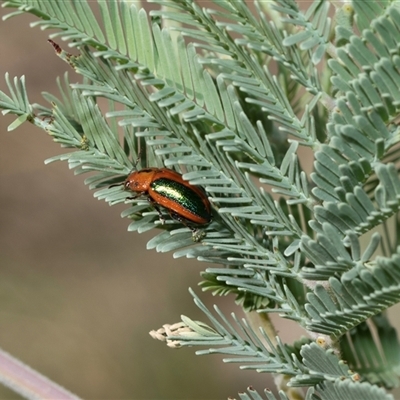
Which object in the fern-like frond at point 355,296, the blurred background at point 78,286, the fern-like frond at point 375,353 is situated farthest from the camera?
the blurred background at point 78,286

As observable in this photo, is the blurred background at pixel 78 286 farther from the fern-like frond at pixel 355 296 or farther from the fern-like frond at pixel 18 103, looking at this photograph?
the fern-like frond at pixel 355 296

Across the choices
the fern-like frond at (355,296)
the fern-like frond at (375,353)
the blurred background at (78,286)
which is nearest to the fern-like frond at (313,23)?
the fern-like frond at (355,296)

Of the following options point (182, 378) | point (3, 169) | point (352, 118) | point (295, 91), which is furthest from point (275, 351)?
point (3, 169)

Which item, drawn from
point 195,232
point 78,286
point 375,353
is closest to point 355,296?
point 195,232

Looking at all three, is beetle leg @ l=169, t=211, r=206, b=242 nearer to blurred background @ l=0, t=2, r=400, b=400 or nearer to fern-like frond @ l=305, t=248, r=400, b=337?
fern-like frond @ l=305, t=248, r=400, b=337

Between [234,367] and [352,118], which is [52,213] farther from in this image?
[352,118]

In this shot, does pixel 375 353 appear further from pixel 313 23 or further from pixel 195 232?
pixel 313 23

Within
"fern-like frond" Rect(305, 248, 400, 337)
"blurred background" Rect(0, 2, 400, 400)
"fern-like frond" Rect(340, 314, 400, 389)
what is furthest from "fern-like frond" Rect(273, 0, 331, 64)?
"blurred background" Rect(0, 2, 400, 400)
